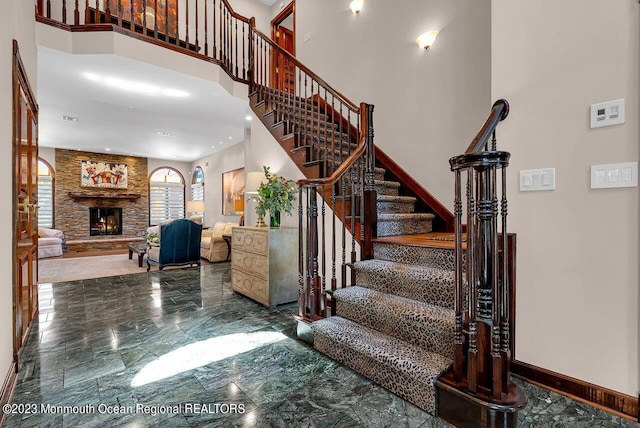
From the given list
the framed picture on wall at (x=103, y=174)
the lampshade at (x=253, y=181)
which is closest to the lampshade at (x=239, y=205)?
the lampshade at (x=253, y=181)

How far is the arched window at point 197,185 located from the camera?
10.3 m

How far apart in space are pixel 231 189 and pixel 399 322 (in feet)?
24.1

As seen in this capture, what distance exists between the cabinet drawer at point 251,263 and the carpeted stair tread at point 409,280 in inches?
47.6

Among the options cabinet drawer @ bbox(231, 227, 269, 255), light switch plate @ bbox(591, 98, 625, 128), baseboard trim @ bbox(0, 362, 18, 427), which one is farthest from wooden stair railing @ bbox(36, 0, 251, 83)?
light switch plate @ bbox(591, 98, 625, 128)

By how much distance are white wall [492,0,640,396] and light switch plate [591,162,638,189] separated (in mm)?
32

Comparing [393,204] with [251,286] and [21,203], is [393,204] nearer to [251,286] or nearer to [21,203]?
[251,286]

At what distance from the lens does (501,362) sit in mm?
1424

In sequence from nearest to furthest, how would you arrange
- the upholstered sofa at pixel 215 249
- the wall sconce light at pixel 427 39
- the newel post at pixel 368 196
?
the newel post at pixel 368 196, the wall sconce light at pixel 427 39, the upholstered sofa at pixel 215 249

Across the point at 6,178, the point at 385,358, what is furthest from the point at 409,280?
the point at 6,178

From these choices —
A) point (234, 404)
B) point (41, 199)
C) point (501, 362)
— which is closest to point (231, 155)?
point (41, 199)

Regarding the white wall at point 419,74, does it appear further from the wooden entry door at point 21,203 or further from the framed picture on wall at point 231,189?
the framed picture on wall at point 231,189

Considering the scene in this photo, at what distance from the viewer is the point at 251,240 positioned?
3525 mm

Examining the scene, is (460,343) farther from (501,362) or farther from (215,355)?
(215,355)

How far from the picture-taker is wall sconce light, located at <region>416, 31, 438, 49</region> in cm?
322
